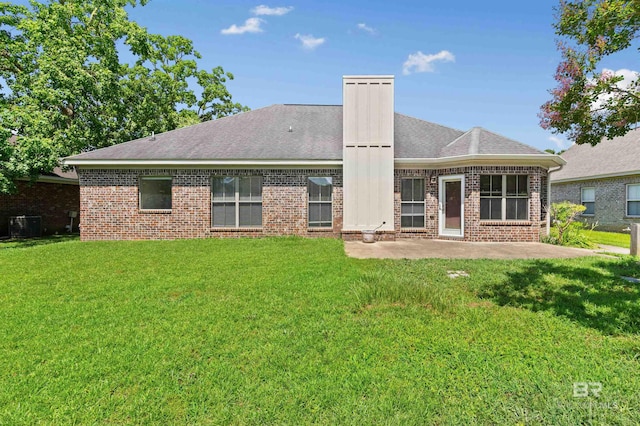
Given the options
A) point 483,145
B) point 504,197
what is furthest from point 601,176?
point 483,145

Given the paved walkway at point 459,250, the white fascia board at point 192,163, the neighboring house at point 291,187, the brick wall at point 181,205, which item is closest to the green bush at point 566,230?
the neighboring house at point 291,187

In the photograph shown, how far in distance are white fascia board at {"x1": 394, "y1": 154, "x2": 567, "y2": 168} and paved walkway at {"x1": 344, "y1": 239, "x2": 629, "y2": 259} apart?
275cm

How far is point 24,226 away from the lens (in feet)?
46.8

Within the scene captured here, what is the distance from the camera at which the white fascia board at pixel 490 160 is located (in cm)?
1025

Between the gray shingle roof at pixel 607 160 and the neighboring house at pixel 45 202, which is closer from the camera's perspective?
the neighboring house at pixel 45 202

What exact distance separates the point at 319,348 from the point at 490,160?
31.9 ft

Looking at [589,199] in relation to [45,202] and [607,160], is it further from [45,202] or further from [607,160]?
[45,202]

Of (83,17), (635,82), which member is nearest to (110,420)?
(635,82)

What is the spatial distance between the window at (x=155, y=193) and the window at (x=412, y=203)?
884 centimetres

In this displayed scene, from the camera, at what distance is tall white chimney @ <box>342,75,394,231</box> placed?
11.5 metres

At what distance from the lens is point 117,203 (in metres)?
11.6

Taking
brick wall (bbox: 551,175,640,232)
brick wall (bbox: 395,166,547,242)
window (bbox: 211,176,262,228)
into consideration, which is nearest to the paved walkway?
brick wall (bbox: 395,166,547,242)

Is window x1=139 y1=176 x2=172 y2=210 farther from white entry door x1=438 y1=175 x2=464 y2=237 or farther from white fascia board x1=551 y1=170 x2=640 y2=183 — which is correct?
white fascia board x1=551 y1=170 x2=640 y2=183

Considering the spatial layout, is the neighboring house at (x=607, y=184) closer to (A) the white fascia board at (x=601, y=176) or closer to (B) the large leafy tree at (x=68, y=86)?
(A) the white fascia board at (x=601, y=176)
